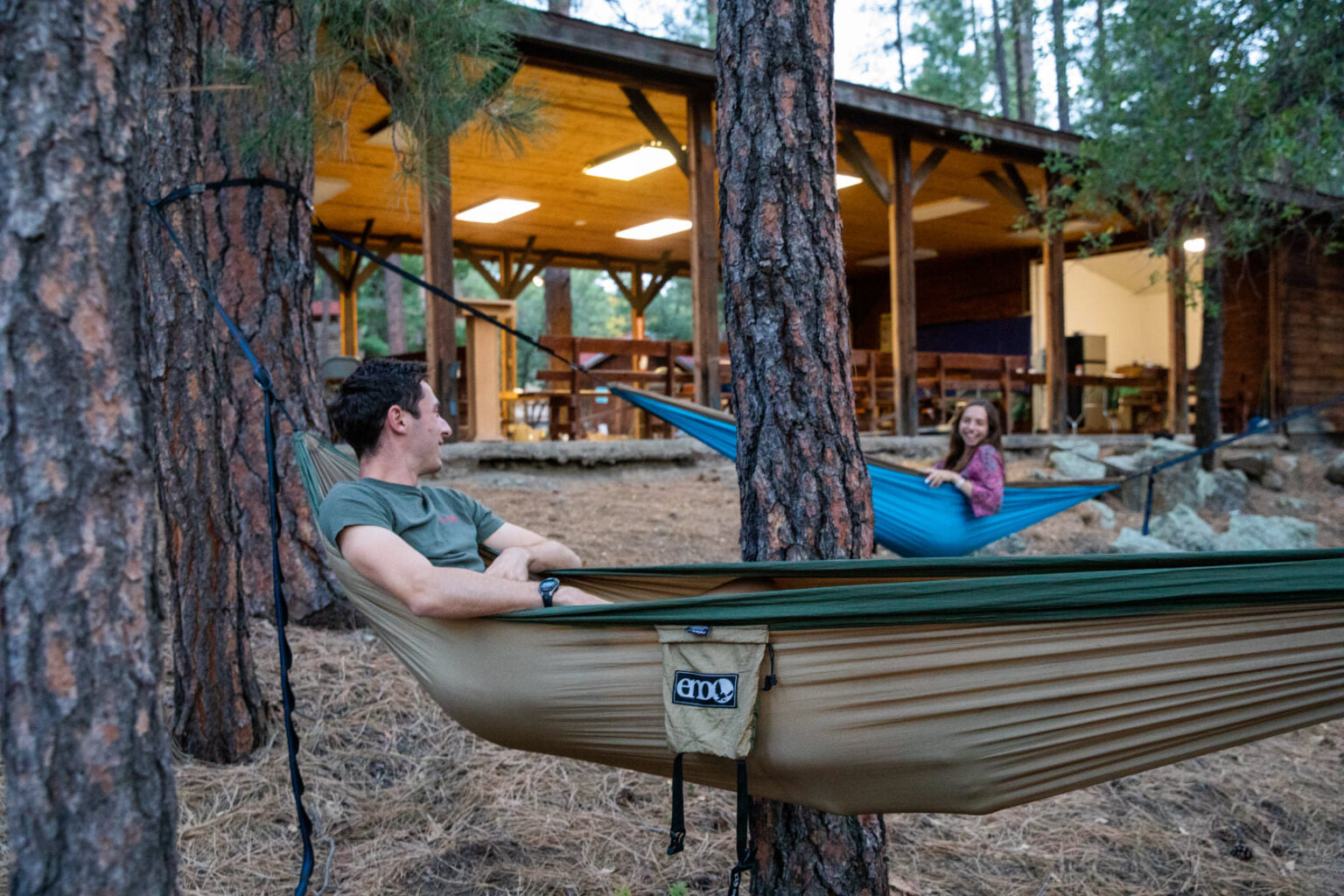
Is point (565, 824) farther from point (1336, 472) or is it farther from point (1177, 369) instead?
point (1336, 472)

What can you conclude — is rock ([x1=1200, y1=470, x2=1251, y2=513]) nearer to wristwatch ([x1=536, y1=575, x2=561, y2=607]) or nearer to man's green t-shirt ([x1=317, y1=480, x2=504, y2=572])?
man's green t-shirt ([x1=317, y1=480, x2=504, y2=572])

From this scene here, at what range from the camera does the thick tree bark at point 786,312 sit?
1.51 m

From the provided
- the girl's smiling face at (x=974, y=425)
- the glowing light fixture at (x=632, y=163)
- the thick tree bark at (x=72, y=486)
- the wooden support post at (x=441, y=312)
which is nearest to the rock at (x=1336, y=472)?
the glowing light fixture at (x=632, y=163)

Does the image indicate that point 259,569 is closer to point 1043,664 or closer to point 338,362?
point 1043,664

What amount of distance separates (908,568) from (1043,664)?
0.73 feet

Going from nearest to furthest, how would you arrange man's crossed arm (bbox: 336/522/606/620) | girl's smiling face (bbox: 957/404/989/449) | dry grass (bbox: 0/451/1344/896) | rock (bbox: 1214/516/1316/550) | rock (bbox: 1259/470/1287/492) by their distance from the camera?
man's crossed arm (bbox: 336/522/606/620) → dry grass (bbox: 0/451/1344/896) → girl's smiling face (bbox: 957/404/989/449) → rock (bbox: 1214/516/1316/550) → rock (bbox: 1259/470/1287/492)

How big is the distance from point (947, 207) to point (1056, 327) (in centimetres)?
155

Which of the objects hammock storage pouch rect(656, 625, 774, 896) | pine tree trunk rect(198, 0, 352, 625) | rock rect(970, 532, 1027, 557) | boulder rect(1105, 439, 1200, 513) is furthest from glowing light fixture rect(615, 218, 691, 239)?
hammock storage pouch rect(656, 625, 774, 896)

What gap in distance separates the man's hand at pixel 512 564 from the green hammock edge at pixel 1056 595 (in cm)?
49

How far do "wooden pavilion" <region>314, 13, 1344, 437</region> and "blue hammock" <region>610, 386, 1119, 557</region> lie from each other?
0.92 meters

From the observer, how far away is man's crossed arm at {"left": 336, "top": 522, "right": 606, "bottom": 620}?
1.41 m

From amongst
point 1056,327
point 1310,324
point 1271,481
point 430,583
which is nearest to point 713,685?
point 430,583

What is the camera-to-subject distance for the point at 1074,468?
652 centimetres

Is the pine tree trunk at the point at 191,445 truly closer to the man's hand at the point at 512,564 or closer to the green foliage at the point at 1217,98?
the man's hand at the point at 512,564
